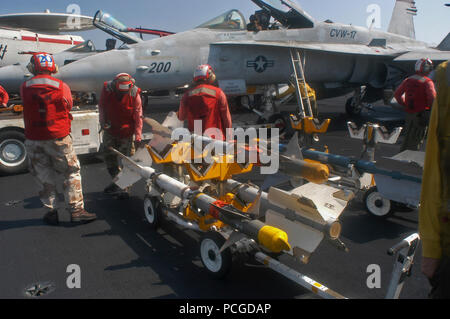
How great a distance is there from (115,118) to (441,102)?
4.38 metres

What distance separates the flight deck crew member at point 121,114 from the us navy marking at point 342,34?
7.35 m

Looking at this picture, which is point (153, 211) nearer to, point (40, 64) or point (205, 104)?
point (205, 104)

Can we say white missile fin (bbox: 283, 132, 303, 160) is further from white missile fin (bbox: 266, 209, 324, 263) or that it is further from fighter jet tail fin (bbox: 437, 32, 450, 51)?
fighter jet tail fin (bbox: 437, 32, 450, 51)

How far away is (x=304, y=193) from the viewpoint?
256cm

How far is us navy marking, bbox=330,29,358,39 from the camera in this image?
10074 mm

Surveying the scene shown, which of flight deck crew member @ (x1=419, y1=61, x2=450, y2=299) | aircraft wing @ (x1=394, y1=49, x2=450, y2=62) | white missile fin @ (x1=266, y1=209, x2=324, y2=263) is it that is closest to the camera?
flight deck crew member @ (x1=419, y1=61, x2=450, y2=299)

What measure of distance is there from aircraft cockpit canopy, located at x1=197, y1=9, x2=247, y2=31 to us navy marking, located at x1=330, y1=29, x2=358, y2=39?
3.11 metres

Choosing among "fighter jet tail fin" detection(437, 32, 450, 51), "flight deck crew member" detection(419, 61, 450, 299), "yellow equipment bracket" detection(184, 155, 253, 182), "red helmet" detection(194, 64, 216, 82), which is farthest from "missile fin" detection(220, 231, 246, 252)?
"fighter jet tail fin" detection(437, 32, 450, 51)

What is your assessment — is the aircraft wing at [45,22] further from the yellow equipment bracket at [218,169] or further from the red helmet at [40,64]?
the yellow equipment bracket at [218,169]

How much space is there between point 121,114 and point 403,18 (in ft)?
53.9

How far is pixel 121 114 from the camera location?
4957 mm

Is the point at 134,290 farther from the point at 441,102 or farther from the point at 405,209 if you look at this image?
the point at 405,209
